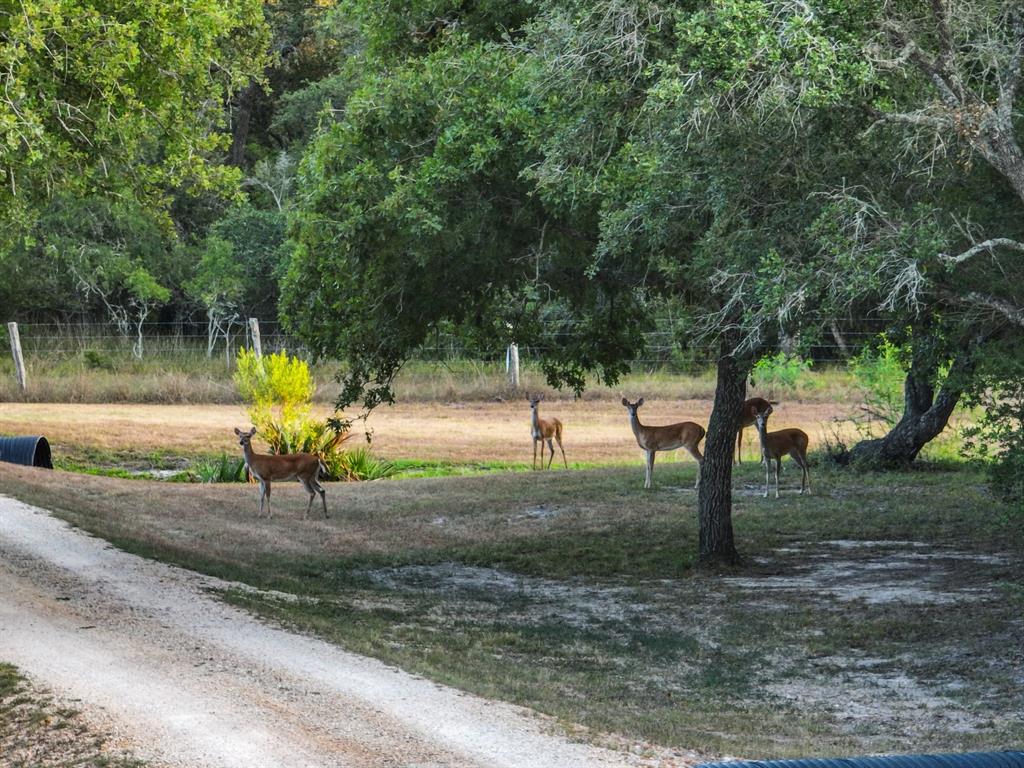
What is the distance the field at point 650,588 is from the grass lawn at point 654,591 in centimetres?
4

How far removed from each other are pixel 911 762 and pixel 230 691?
4.17 metres

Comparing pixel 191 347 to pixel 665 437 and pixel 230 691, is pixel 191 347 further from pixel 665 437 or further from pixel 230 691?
pixel 230 691

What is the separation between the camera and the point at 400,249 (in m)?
12.9

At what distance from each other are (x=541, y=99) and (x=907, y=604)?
17.9 ft

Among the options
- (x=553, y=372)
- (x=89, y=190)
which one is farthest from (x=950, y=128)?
(x=89, y=190)

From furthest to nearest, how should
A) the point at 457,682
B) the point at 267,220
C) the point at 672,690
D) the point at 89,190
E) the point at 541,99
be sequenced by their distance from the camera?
the point at 267,220, the point at 89,190, the point at 541,99, the point at 672,690, the point at 457,682

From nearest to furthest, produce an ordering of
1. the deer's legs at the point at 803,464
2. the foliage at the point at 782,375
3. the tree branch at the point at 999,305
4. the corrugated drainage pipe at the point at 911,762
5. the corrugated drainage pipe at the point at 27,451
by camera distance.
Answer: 1. the corrugated drainage pipe at the point at 911,762
2. the tree branch at the point at 999,305
3. the deer's legs at the point at 803,464
4. the corrugated drainage pipe at the point at 27,451
5. the foliage at the point at 782,375

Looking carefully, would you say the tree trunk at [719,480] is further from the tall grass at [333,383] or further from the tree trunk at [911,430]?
the tall grass at [333,383]

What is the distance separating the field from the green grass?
7.68ft

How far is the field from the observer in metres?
9.41

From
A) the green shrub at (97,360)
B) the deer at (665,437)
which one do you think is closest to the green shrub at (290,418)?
the deer at (665,437)

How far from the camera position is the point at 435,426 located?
94.4 feet

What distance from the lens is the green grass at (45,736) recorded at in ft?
24.1

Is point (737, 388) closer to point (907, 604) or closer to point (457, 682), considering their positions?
point (907, 604)
